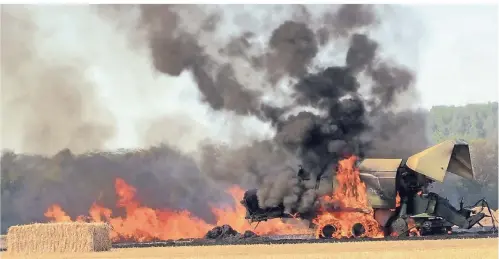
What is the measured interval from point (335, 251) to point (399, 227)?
34.7 ft

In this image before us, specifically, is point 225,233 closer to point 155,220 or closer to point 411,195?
point 155,220

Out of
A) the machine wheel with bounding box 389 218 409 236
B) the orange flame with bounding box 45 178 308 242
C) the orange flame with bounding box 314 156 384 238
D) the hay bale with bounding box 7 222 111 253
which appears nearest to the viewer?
the hay bale with bounding box 7 222 111 253

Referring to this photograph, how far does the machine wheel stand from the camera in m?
46.0

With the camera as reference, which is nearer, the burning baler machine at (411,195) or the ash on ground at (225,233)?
the burning baler machine at (411,195)

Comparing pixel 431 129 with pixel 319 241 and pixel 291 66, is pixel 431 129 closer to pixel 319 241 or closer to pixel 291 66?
pixel 291 66

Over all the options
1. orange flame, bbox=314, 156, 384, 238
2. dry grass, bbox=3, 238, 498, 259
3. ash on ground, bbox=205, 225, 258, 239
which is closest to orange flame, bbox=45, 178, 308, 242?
ash on ground, bbox=205, 225, 258, 239

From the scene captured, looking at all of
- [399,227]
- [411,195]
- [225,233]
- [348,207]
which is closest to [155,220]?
[225,233]

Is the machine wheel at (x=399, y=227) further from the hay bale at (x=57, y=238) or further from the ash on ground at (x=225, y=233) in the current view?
the hay bale at (x=57, y=238)

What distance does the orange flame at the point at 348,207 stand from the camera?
4591 centimetres

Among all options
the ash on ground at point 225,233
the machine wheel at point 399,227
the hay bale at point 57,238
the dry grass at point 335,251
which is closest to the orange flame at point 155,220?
the ash on ground at point 225,233

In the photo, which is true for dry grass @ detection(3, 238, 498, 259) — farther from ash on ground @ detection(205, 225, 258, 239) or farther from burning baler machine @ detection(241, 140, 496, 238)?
ash on ground @ detection(205, 225, 258, 239)

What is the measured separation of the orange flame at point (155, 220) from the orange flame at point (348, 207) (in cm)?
565

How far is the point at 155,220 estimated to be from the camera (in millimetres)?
50656

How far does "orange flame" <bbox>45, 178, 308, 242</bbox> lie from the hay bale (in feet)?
31.3
